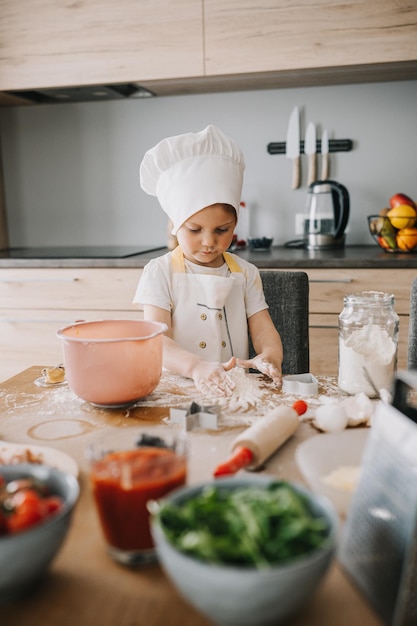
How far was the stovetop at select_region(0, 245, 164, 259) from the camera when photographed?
233 cm

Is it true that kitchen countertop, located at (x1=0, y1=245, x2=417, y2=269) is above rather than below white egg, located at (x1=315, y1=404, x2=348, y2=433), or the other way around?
above

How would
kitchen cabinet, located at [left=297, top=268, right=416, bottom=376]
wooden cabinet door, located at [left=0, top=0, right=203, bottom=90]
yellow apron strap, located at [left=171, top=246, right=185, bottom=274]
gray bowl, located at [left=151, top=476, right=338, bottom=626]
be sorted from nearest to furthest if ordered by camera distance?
gray bowl, located at [left=151, top=476, right=338, bottom=626] < yellow apron strap, located at [left=171, top=246, right=185, bottom=274] < kitchen cabinet, located at [left=297, top=268, right=416, bottom=376] < wooden cabinet door, located at [left=0, top=0, right=203, bottom=90]

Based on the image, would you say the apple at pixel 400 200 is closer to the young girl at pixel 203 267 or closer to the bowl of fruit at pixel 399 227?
the bowl of fruit at pixel 399 227

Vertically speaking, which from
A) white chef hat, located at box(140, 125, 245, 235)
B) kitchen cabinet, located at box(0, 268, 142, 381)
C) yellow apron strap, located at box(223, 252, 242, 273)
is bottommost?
kitchen cabinet, located at box(0, 268, 142, 381)

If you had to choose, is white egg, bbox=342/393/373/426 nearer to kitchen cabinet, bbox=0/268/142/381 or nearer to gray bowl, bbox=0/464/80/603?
gray bowl, bbox=0/464/80/603

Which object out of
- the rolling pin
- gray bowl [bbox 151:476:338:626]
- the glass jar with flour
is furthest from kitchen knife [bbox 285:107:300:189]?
gray bowl [bbox 151:476:338:626]

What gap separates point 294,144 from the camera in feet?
8.41

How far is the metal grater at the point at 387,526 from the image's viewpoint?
1.43ft

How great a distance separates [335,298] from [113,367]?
1393 mm

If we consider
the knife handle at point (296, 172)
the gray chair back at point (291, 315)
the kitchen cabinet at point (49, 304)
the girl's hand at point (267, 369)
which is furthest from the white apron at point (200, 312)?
the knife handle at point (296, 172)

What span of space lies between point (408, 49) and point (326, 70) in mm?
350

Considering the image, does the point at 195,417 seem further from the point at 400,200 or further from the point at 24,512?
the point at 400,200

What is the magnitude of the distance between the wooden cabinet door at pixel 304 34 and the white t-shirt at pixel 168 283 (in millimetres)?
1093

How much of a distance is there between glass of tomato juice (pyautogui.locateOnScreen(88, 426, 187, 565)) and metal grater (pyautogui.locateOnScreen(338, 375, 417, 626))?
0.18m
